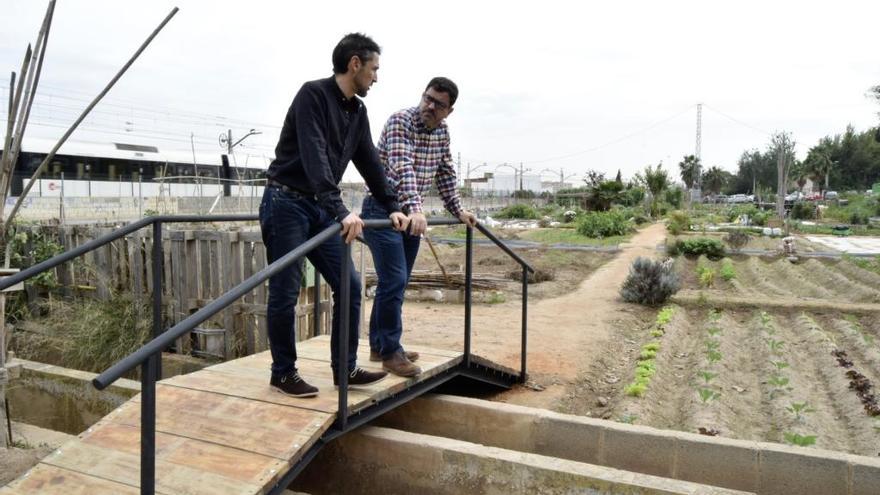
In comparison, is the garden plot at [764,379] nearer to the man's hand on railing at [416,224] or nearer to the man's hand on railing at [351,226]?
the man's hand on railing at [416,224]

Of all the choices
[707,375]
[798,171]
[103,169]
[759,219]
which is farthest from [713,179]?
[707,375]

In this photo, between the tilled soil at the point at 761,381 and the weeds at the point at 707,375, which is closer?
the tilled soil at the point at 761,381

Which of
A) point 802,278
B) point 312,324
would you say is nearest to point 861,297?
point 802,278

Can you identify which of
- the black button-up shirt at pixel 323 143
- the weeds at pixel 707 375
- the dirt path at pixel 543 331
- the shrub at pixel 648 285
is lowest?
the weeds at pixel 707 375

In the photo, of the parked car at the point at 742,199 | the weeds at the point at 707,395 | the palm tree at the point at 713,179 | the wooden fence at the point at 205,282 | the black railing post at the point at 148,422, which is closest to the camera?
the black railing post at the point at 148,422

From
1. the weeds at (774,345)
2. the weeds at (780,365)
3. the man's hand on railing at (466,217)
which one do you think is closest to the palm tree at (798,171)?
the weeds at (774,345)

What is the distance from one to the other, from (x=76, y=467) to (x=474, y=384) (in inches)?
125

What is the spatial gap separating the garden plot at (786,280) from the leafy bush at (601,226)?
6.88m

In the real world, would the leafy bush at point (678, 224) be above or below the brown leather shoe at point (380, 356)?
above

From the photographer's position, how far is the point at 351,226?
298cm

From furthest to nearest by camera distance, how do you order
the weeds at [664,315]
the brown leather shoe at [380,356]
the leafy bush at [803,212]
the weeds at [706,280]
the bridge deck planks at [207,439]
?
the leafy bush at [803,212]
the weeds at [706,280]
the weeds at [664,315]
the brown leather shoe at [380,356]
the bridge deck planks at [207,439]

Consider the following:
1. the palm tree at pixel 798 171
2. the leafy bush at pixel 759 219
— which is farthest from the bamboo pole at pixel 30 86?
the palm tree at pixel 798 171

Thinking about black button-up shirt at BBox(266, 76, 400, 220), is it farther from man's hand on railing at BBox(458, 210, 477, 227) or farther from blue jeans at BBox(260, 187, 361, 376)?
man's hand on railing at BBox(458, 210, 477, 227)

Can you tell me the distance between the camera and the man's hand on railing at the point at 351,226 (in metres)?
2.96
